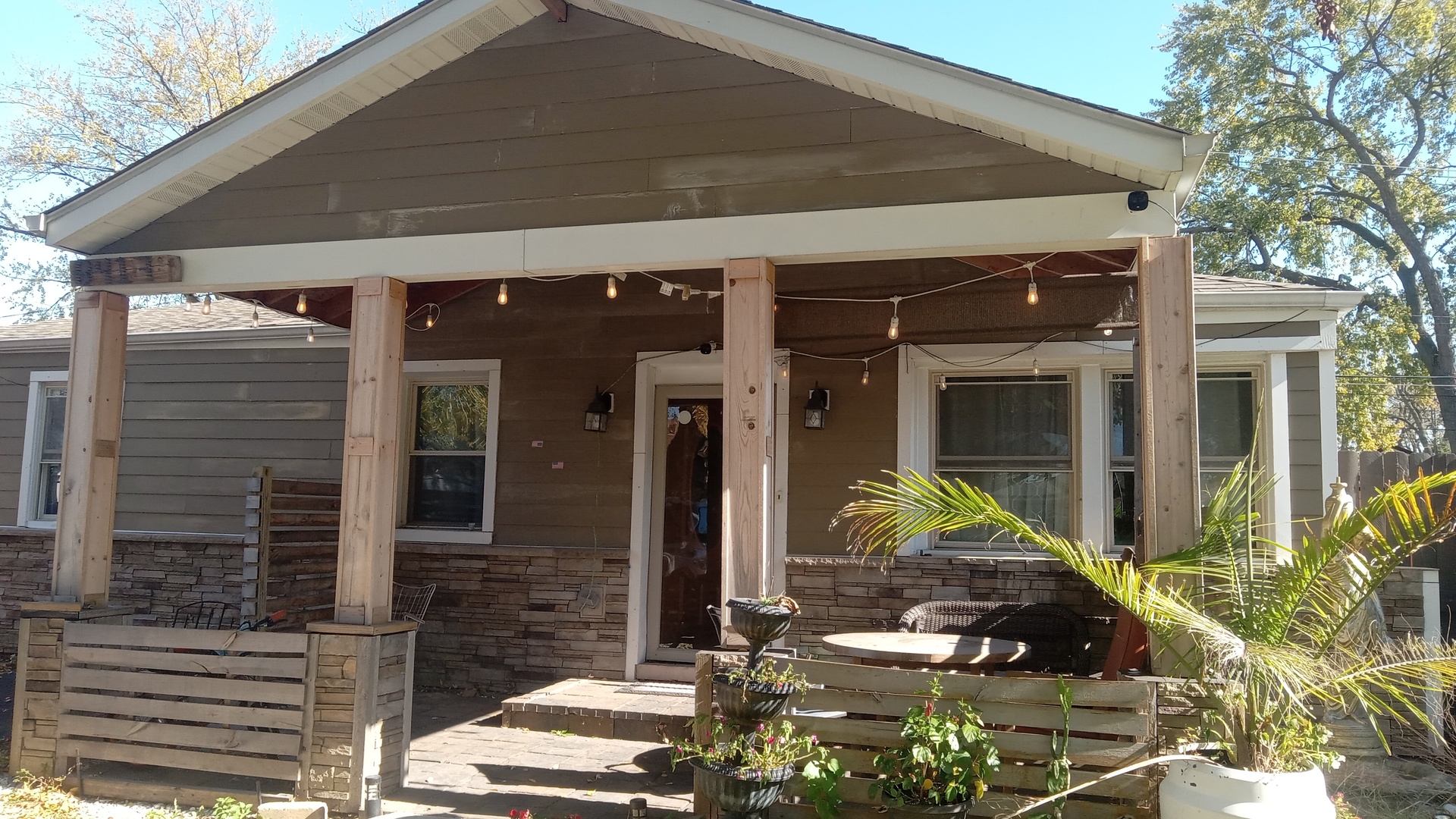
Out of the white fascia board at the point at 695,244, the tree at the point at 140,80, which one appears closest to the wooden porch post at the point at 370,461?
the white fascia board at the point at 695,244

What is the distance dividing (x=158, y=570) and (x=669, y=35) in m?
6.15

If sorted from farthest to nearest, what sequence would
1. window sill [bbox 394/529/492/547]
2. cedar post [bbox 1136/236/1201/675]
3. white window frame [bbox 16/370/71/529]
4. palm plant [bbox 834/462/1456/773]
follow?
white window frame [bbox 16/370/71/529], window sill [bbox 394/529/492/547], cedar post [bbox 1136/236/1201/675], palm plant [bbox 834/462/1456/773]

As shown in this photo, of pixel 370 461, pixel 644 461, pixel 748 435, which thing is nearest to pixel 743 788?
pixel 748 435

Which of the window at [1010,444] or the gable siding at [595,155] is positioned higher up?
the gable siding at [595,155]

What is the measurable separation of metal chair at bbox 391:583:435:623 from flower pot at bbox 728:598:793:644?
3805mm

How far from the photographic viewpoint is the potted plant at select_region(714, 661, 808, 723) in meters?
3.64

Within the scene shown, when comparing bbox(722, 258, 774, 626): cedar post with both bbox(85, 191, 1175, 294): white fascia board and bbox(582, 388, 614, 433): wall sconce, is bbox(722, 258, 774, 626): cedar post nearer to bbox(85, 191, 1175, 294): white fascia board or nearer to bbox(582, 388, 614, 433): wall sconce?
bbox(85, 191, 1175, 294): white fascia board

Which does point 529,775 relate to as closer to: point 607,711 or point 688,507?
point 607,711

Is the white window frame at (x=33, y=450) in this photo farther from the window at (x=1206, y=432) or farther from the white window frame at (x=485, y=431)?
the window at (x=1206, y=432)

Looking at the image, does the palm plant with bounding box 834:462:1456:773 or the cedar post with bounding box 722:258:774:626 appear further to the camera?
the cedar post with bounding box 722:258:774:626

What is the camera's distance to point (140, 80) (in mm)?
17422

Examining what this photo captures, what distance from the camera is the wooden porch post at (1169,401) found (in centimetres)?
383

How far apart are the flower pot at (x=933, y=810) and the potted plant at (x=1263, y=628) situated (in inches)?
26.2

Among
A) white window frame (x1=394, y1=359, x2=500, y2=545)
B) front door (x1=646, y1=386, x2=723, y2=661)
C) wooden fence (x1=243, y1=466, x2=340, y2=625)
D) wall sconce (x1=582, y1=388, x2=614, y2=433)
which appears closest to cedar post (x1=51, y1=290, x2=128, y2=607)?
wooden fence (x1=243, y1=466, x2=340, y2=625)
